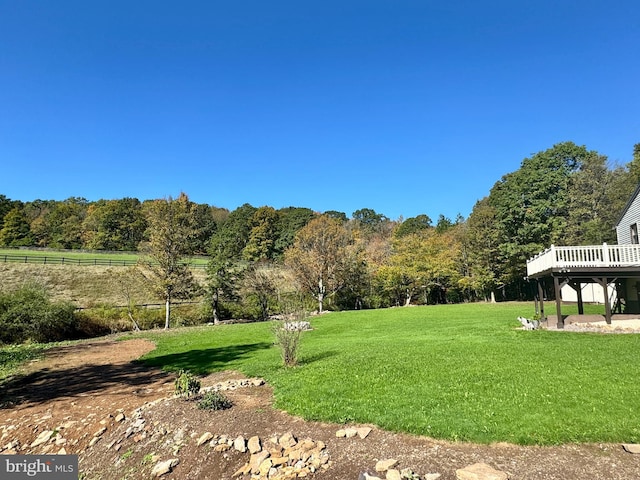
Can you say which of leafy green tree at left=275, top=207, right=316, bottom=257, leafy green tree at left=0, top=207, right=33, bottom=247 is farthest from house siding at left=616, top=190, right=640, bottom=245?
leafy green tree at left=0, top=207, right=33, bottom=247

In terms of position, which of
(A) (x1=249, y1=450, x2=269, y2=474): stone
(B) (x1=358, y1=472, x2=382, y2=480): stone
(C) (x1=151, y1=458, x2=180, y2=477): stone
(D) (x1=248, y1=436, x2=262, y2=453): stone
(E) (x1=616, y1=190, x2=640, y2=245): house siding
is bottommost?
(C) (x1=151, y1=458, x2=180, y2=477): stone

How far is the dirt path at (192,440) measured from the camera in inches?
161

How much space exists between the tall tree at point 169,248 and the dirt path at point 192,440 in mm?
15422

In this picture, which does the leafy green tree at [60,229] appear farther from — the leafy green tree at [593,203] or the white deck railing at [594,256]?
the leafy green tree at [593,203]

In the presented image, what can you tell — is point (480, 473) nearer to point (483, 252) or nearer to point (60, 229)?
point (483, 252)

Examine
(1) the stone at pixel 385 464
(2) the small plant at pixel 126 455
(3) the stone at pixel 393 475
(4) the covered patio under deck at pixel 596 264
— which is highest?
(4) the covered patio under deck at pixel 596 264

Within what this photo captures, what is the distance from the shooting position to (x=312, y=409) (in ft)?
19.5

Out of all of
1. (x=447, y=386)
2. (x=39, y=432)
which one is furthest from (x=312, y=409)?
(x=39, y=432)

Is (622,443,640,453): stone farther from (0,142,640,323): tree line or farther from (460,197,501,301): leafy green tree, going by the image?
(460,197,501,301): leafy green tree

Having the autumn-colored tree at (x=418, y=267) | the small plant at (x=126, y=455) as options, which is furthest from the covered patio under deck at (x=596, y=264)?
the autumn-colored tree at (x=418, y=267)

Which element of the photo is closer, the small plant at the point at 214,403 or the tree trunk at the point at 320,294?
the small plant at the point at 214,403

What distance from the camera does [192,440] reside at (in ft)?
17.1

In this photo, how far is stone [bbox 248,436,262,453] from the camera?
15.6 feet

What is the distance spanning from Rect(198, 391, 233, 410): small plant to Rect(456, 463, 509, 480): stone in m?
3.91
